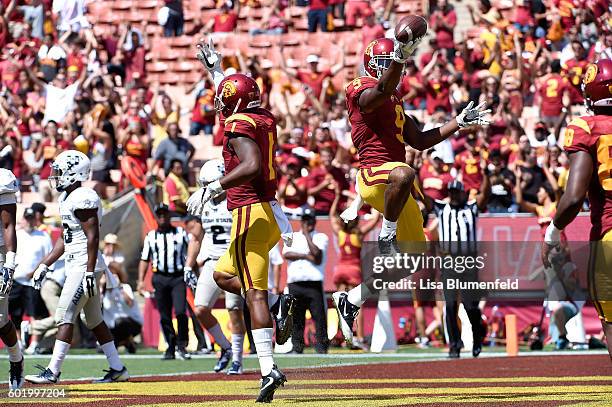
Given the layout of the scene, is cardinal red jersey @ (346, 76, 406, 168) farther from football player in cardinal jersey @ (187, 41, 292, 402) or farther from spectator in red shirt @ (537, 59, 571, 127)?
spectator in red shirt @ (537, 59, 571, 127)

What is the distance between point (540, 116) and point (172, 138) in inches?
217

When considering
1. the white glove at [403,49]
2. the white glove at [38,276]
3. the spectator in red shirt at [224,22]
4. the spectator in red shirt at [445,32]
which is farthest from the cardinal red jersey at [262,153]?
the spectator in red shirt at [224,22]

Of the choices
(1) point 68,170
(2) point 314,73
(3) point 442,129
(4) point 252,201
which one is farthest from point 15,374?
(2) point 314,73

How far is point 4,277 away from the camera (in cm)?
1008

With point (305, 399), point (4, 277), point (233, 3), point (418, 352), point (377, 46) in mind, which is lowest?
point (418, 352)

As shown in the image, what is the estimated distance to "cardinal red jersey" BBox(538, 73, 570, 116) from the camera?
61.6 ft

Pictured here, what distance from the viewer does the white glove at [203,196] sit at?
8.27 m

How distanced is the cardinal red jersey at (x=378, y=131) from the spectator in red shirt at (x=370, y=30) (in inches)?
487

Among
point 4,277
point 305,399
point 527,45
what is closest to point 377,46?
point 305,399

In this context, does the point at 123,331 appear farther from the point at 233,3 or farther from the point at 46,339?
the point at 233,3

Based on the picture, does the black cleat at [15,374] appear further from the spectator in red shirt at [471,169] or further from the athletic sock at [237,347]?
the spectator in red shirt at [471,169]

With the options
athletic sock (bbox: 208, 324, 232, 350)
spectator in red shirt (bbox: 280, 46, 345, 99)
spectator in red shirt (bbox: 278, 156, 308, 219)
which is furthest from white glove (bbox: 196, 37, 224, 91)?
spectator in red shirt (bbox: 280, 46, 345, 99)

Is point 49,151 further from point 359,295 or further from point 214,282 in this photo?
point 359,295

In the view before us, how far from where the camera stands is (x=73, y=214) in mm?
10781
